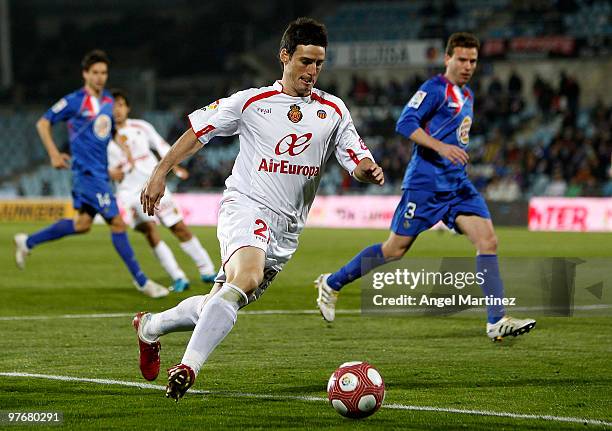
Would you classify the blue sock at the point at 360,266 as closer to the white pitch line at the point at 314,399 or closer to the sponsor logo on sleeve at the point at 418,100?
the sponsor logo on sleeve at the point at 418,100

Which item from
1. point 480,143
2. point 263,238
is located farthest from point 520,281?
point 480,143

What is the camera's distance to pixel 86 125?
1188cm

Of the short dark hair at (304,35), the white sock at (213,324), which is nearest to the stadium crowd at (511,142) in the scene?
the short dark hair at (304,35)

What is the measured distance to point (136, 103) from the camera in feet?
119

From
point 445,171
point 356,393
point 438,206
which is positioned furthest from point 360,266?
point 356,393

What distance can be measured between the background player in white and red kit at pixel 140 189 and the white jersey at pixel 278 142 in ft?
20.0

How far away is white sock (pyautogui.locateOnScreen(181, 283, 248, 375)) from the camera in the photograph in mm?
5375

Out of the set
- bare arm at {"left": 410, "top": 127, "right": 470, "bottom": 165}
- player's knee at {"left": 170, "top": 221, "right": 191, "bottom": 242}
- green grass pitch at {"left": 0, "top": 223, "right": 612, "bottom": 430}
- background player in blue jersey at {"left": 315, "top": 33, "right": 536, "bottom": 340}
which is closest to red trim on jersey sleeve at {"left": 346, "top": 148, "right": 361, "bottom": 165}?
green grass pitch at {"left": 0, "top": 223, "right": 612, "bottom": 430}

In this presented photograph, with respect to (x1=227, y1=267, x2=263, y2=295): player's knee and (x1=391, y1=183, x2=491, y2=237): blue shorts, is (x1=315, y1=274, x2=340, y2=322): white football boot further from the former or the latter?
(x1=227, y1=267, x2=263, y2=295): player's knee

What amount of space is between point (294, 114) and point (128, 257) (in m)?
6.13

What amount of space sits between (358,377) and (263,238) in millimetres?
1054

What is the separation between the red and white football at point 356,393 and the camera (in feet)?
17.4

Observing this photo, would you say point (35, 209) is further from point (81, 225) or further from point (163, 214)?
point (81, 225)

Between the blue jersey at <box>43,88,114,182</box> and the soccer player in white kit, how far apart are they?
5.80 meters
